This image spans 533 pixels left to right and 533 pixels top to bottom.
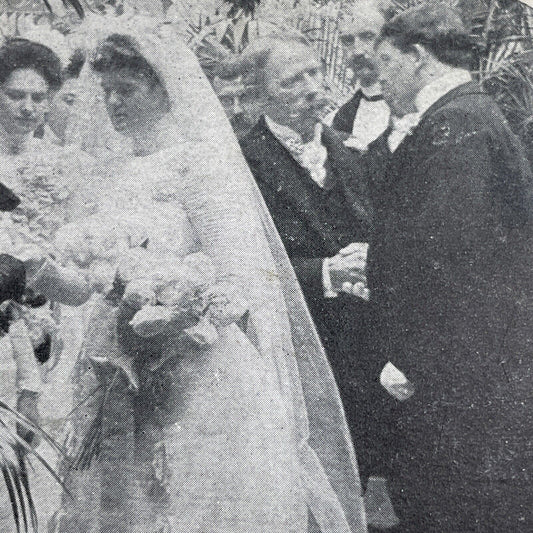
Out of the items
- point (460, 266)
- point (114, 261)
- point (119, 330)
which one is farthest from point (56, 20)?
point (460, 266)

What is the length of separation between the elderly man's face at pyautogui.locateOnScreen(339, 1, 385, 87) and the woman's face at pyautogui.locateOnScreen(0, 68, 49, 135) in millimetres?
1241

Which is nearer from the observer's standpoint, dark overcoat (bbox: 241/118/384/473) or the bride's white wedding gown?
the bride's white wedding gown

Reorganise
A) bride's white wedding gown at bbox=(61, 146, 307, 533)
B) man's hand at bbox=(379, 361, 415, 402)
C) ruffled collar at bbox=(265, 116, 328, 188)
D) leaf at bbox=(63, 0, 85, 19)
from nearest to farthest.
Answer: bride's white wedding gown at bbox=(61, 146, 307, 533) < man's hand at bbox=(379, 361, 415, 402) < ruffled collar at bbox=(265, 116, 328, 188) < leaf at bbox=(63, 0, 85, 19)

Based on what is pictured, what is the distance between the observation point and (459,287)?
8.58 ft

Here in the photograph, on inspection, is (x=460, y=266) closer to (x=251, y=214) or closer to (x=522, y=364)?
(x=522, y=364)

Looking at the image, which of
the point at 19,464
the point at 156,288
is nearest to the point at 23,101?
the point at 156,288

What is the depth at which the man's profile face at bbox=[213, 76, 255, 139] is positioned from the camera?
2795 mm

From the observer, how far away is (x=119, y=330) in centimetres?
262

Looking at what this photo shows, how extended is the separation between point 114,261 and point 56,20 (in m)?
1.07

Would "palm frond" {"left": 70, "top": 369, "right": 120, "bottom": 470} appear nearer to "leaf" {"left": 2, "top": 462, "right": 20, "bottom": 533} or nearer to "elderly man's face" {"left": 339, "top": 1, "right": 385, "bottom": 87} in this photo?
"leaf" {"left": 2, "top": 462, "right": 20, "bottom": 533}

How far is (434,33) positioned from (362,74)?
0.35 metres

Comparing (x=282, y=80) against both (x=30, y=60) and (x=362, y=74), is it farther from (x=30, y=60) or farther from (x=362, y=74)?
(x=30, y=60)

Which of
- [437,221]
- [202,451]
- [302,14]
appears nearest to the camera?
[202,451]

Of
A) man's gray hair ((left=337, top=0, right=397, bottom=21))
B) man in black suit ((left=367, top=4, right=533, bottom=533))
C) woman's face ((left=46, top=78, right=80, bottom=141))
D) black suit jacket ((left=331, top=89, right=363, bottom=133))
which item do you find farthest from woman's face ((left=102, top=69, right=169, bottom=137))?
man in black suit ((left=367, top=4, right=533, bottom=533))
